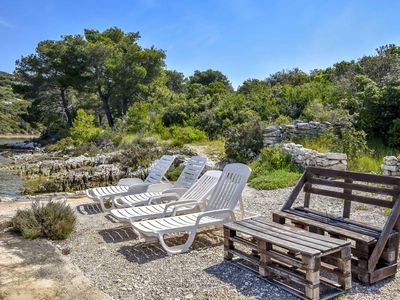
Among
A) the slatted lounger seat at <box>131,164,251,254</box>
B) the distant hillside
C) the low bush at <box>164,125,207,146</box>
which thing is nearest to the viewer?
the slatted lounger seat at <box>131,164,251,254</box>

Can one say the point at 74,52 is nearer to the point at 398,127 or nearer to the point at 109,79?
the point at 109,79

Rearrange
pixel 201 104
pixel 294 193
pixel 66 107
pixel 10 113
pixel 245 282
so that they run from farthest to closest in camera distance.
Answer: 1. pixel 10 113
2. pixel 66 107
3. pixel 201 104
4. pixel 294 193
5. pixel 245 282

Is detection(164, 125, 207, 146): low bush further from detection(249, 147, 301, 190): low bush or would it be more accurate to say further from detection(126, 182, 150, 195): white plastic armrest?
detection(126, 182, 150, 195): white plastic armrest

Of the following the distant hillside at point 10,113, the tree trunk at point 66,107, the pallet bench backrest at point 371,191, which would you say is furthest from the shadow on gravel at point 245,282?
the distant hillside at point 10,113

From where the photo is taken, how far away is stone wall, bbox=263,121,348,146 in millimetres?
11156

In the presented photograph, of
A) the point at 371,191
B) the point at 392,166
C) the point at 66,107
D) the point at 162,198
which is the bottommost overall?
the point at 162,198

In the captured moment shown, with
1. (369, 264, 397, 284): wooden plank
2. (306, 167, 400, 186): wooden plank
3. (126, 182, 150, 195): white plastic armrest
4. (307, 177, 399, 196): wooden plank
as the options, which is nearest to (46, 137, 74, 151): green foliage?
(126, 182, 150, 195): white plastic armrest

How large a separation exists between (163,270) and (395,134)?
869cm

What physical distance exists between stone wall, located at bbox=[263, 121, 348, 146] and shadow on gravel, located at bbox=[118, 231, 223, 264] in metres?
6.46

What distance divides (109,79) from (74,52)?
3.30 m

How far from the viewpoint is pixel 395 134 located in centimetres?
1010

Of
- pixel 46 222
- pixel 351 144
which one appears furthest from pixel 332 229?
pixel 351 144

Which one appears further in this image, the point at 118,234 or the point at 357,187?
the point at 118,234

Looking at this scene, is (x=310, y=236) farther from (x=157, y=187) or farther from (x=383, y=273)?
(x=157, y=187)
